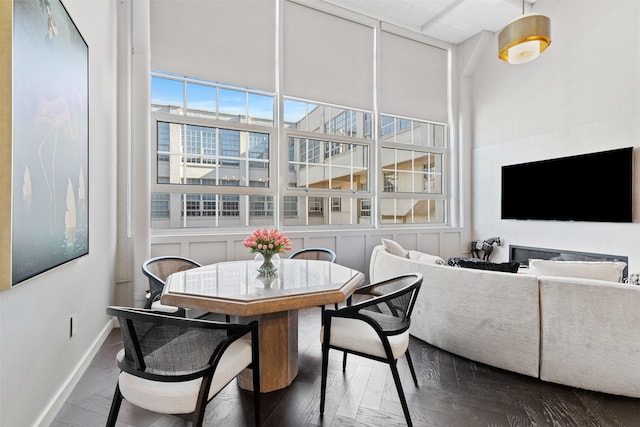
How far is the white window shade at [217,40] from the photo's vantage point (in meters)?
3.59

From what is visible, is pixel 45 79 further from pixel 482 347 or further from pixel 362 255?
pixel 362 255

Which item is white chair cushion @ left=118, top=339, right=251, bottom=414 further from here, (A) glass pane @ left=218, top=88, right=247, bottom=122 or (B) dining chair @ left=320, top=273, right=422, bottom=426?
(A) glass pane @ left=218, top=88, right=247, bottom=122

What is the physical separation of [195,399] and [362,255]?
141 inches

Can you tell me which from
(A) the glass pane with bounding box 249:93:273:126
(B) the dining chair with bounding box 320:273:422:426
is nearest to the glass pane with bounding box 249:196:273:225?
(A) the glass pane with bounding box 249:93:273:126

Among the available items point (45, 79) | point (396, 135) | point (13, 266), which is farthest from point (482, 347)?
point (396, 135)

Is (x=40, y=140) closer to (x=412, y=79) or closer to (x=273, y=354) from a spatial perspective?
(x=273, y=354)

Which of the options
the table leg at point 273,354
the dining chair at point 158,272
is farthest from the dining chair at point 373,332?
the dining chair at point 158,272

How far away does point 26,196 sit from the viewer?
1.40 metres

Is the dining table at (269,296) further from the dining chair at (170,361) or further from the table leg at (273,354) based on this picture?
the dining chair at (170,361)

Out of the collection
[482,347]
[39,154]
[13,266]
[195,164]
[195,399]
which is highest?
[195,164]

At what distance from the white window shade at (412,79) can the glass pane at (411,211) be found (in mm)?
1448

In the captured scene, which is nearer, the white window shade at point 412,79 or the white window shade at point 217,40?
the white window shade at point 217,40

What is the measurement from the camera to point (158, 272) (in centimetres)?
276

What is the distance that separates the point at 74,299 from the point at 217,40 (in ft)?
10.4
